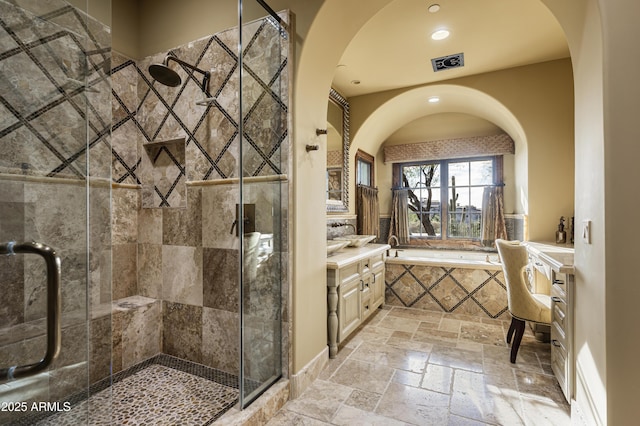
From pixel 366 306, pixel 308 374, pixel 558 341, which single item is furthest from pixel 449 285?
pixel 308 374

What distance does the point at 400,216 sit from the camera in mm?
5148

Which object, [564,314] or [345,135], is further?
[345,135]

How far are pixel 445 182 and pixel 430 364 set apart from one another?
10.6 feet

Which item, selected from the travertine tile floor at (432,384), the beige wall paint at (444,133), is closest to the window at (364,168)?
the beige wall paint at (444,133)

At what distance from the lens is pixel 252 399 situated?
1750mm

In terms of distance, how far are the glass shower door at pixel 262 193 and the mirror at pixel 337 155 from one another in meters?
1.90

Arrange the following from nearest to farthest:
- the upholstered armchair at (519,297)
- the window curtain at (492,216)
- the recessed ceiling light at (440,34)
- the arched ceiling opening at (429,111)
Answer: the upholstered armchair at (519,297) → the recessed ceiling light at (440,34) → the arched ceiling opening at (429,111) → the window curtain at (492,216)

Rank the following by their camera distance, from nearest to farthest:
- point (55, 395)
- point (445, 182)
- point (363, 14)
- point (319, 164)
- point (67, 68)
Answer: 1. point (55, 395)
2. point (67, 68)
3. point (363, 14)
4. point (319, 164)
5. point (445, 182)

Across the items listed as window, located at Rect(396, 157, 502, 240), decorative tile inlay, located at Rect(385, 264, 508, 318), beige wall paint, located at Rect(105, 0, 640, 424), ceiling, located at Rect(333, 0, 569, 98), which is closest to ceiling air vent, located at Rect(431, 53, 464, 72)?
ceiling, located at Rect(333, 0, 569, 98)

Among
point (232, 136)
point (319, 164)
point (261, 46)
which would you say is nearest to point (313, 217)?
point (319, 164)

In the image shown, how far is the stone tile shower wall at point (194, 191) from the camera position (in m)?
1.95

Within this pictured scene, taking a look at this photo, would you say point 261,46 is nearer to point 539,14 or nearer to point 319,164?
point 319,164

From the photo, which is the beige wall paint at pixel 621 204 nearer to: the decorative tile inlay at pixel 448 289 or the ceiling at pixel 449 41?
the ceiling at pixel 449 41

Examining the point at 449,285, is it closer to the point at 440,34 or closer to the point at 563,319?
the point at 563,319
